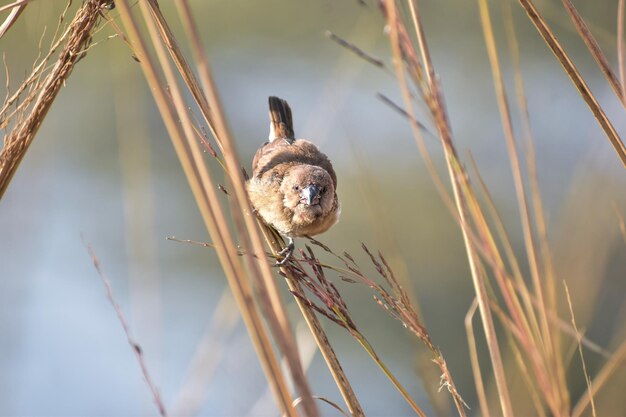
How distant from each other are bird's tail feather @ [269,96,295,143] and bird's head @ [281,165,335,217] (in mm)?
671

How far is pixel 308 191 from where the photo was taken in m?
3.52

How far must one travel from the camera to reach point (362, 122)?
7605mm

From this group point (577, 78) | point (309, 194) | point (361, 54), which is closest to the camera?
point (361, 54)

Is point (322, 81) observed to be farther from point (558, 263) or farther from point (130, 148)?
point (558, 263)

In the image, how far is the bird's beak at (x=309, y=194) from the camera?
3.50 metres

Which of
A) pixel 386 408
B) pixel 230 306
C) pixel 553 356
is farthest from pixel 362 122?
pixel 553 356

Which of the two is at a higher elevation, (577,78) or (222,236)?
(577,78)

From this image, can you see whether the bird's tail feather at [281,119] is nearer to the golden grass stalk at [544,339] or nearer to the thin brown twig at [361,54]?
the golden grass stalk at [544,339]

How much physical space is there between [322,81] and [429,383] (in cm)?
619

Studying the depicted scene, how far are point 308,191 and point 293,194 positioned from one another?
0.09 metres

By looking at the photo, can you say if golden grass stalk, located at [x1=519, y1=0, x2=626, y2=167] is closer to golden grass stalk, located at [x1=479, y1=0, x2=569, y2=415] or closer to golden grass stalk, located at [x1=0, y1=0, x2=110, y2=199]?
golden grass stalk, located at [x1=479, y1=0, x2=569, y2=415]

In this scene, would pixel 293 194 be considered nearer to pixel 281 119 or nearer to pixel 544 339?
pixel 281 119

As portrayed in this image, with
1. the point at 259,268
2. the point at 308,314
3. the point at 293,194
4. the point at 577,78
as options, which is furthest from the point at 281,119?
the point at 259,268

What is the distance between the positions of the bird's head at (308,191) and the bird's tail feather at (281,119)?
2.20 feet
